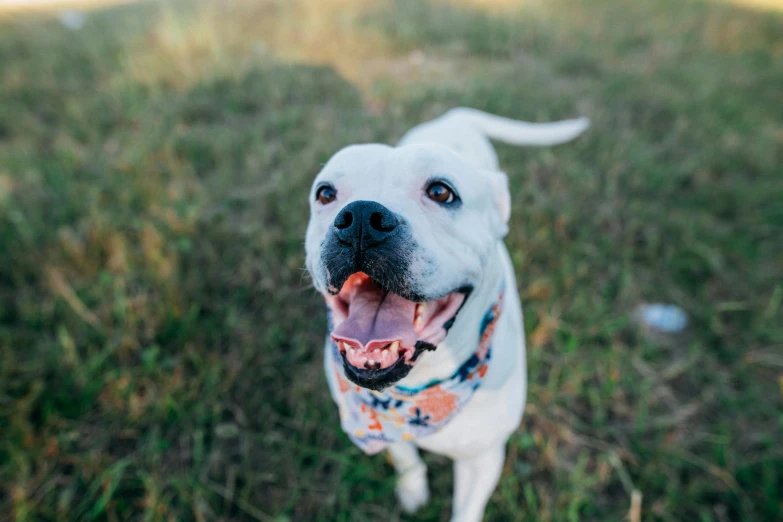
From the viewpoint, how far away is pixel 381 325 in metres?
1.27

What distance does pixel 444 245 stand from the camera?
51.0 inches

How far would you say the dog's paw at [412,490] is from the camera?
186 centimetres

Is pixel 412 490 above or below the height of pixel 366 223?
below

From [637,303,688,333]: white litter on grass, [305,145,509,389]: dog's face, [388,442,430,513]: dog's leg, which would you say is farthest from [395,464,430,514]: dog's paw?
[637,303,688,333]: white litter on grass

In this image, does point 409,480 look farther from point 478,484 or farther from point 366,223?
point 366,223

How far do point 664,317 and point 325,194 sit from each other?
7.08 feet

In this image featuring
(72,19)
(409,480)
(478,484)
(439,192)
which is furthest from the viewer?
(72,19)

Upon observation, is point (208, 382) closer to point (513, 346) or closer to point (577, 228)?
point (513, 346)

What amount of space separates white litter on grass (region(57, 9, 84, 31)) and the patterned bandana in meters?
6.31

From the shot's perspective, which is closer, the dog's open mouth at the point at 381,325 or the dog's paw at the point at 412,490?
the dog's open mouth at the point at 381,325

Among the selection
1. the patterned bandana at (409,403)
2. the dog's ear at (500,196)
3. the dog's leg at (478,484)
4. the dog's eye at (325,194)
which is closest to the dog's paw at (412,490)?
the dog's leg at (478,484)

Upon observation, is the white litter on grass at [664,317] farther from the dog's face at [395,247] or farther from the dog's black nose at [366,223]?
the dog's black nose at [366,223]

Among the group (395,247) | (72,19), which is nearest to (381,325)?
(395,247)

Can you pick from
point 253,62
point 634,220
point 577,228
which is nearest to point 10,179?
point 253,62
